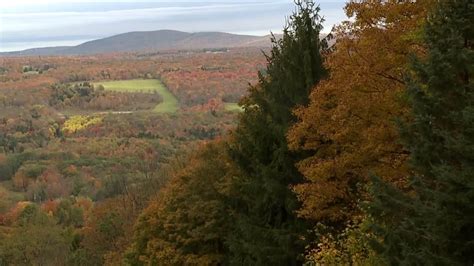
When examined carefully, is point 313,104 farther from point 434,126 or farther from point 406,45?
point 434,126

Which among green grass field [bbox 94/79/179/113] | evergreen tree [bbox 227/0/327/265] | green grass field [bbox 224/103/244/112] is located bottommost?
green grass field [bbox 94/79/179/113]

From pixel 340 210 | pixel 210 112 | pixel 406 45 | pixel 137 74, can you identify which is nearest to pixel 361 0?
pixel 406 45

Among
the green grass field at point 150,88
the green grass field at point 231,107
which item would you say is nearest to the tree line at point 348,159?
the green grass field at point 231,107

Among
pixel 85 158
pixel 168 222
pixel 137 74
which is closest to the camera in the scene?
pixel 168 222

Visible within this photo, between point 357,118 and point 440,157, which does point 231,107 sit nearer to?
point 357,118

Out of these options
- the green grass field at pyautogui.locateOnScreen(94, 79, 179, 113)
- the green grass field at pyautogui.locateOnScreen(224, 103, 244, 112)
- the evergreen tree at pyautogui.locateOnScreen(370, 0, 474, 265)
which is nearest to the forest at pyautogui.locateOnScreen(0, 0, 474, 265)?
the evergreen tree at pyautogui.locateOnScreen(370, 0, 474, 265)

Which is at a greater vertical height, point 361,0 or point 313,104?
point 361,0

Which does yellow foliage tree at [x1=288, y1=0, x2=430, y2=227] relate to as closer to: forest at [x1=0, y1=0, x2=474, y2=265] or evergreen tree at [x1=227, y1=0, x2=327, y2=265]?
forest at [x1=0, y1=0, x2=474, y2=265]
